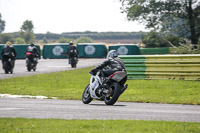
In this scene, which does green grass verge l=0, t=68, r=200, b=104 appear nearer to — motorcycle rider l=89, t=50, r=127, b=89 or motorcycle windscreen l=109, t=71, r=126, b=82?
motorcycle rider l=89, t=50, r=127, b=89

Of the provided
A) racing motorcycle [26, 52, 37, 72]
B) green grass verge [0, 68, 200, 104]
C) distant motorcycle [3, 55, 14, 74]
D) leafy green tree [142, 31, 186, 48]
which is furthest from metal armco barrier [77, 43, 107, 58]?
green grass verge [0, 68, 200, 104]

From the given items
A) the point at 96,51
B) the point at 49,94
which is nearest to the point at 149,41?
the point at 96,51

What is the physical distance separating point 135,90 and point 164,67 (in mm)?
4264

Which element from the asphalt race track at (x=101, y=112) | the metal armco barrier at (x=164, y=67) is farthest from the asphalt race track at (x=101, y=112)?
the metal armco barrier at (x=164, y=67)

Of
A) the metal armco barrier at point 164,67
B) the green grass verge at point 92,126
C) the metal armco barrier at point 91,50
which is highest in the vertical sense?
the green grass verge at point 92,126

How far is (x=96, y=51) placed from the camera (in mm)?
60188

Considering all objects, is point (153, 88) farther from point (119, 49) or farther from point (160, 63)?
point (119, 49)

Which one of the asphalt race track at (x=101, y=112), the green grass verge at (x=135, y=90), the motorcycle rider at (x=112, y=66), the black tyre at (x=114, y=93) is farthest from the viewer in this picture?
the green grass verge at (x=135, y=90)

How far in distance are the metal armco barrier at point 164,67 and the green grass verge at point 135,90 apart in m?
0.81

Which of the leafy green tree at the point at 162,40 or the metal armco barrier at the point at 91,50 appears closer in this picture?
the leafy green tree at the point at 162,40

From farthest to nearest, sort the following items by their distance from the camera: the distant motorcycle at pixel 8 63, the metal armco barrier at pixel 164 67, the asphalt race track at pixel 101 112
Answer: the distant motorcycle at pixel 8 63
the metal armco barrier at pixel 164 67
the asphalt race track at pixel 101 112

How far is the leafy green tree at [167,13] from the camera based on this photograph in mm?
55406

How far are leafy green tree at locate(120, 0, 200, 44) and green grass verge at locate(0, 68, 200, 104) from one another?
33689 millimetres

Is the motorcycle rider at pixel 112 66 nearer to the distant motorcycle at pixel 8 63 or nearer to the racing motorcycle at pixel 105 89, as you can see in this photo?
the racing motorcycle at pixel 105 89
